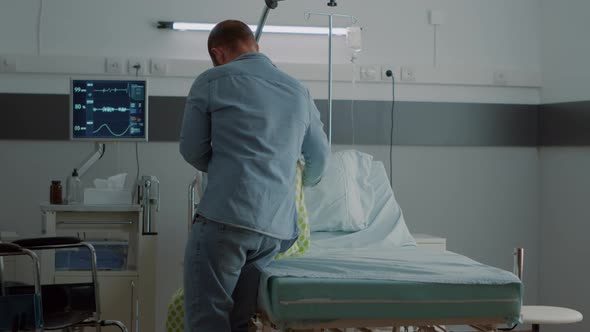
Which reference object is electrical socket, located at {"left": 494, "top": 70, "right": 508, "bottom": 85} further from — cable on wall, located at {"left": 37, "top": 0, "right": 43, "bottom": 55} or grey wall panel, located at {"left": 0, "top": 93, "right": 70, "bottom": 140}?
cable on wall, located at {"left": 37, "top": 0, "right": 43, "bottom": 55}

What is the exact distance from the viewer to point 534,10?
18.0 ft

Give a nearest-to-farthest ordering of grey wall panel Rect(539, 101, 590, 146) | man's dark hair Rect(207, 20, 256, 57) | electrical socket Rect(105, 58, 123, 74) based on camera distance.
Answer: man's dark hair Rect(207, 20, 256, 57) → grey wall panel Rect(539, 101, 590, 146) → electrical socket Rect(105, 58, 123, 74)

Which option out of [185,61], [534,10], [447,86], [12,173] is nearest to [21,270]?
[12,173]

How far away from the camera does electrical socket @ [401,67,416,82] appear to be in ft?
17.4

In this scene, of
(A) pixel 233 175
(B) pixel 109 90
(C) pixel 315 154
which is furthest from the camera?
(B) pixel 109 90

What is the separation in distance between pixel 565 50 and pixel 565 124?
44 cm

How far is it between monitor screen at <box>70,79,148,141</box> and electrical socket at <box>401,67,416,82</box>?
1.62 m

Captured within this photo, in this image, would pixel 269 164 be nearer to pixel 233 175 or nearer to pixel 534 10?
pixel 233 175

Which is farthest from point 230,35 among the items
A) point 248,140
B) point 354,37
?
point 354,37

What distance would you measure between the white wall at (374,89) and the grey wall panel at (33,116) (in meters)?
0.05

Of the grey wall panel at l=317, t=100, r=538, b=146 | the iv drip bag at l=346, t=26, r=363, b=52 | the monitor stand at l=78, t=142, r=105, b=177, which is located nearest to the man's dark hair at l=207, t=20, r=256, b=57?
the monitor stand at l=78, t=142, r=105, b=177

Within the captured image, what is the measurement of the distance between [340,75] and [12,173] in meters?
1.99

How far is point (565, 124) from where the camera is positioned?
516 cm

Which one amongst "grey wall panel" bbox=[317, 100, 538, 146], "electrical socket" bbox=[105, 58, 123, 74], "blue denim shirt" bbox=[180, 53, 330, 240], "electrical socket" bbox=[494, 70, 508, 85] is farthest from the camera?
"electrical socket" bbox=[494, 70, 508, 85]
